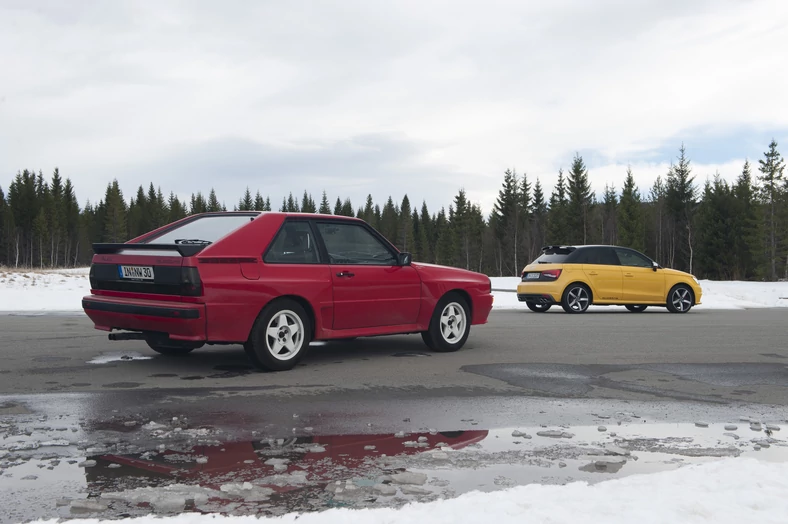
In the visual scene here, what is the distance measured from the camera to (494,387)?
255 inches

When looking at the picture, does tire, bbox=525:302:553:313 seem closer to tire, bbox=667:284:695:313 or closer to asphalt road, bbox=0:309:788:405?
tire, bbox=667:284:695:313

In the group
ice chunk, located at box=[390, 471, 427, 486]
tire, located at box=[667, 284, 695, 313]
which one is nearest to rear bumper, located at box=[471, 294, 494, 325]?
ice chunk, located at box=[390, 471, 427, 486]

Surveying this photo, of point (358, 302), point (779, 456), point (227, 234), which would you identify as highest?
point (227, 234)

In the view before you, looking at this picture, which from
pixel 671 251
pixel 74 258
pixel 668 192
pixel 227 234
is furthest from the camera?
pixel 74 258

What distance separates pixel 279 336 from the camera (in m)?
7.07

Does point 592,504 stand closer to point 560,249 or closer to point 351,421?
point 351,421

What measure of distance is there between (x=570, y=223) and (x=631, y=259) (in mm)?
66780

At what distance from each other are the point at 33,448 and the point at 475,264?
10362cm

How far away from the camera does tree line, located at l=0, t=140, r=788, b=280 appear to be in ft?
238

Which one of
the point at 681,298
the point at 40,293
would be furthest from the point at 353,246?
the point at 40,293

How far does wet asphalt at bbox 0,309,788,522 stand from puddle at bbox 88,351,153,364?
3 cm

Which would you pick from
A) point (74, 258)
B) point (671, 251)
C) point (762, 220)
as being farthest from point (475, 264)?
point (74, 258)

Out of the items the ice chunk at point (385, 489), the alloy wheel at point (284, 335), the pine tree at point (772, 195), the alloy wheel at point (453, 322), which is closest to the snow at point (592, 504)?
the ice chunk at point (385, 489)

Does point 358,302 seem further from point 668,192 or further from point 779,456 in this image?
point 668,192
